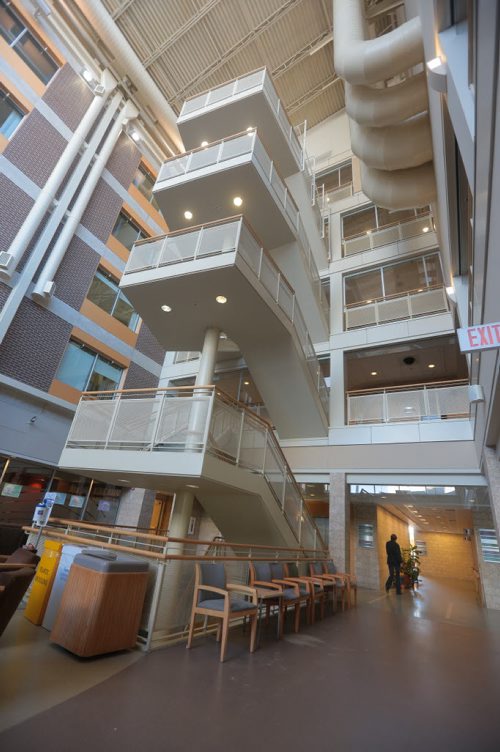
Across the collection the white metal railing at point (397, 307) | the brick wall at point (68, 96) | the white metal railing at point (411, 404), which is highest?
the brick wall at point (68, 96)

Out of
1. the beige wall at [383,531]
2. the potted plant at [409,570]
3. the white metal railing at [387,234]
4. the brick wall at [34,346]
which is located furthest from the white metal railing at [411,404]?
the brick wall at [34,346]

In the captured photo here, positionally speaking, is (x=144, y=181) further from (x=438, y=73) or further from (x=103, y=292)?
(x=438, y=73)

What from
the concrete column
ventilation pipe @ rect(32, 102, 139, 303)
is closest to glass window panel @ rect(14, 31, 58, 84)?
ventilation pipe @ rect(32, 102, 139, 303)

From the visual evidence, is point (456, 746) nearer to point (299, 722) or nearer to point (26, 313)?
point (299, 722)

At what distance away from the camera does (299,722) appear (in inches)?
112

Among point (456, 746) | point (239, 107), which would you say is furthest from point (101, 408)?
point (239, 107)

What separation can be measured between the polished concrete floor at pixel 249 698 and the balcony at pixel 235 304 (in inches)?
247

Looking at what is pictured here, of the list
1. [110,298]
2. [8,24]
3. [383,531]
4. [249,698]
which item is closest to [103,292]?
[110,298]

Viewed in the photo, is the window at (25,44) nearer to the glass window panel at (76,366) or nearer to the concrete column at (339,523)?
the glass window panel at (76,366)

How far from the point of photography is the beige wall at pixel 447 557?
1935 cm

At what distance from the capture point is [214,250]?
812 centimetres

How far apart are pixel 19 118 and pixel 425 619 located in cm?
1785

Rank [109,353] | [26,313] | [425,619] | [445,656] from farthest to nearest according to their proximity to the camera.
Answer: [109,353]
[26,313]
[425,619]
[445,656]

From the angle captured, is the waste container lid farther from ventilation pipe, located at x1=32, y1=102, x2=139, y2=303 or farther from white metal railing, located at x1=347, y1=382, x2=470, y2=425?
ventilation pipe, located at x1=32, y1=102, x2=139, y2=303
